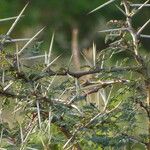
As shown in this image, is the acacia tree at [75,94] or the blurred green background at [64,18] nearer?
the acacia tree at [75,94]

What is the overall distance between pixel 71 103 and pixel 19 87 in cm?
12

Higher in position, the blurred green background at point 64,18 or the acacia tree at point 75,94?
the blurred green background at point 64,18

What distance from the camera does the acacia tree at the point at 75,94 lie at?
1.22m

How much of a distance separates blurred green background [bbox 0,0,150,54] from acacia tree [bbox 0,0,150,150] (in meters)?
4.51

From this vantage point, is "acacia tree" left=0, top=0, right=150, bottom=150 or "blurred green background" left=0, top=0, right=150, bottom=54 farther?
"blurred green background" left=0, top=0, right=150, bottom=54

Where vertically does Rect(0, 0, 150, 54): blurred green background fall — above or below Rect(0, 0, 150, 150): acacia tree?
above

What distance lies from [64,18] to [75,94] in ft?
17.4

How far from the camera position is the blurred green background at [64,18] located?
238 inches

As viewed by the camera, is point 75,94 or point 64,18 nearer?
point 75,94

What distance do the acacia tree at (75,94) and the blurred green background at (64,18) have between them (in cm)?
451

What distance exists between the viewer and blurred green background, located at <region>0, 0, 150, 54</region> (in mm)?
6055

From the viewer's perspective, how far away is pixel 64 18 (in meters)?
6.56

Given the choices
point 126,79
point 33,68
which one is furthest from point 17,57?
point 126,79

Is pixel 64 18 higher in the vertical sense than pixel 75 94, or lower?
higher
